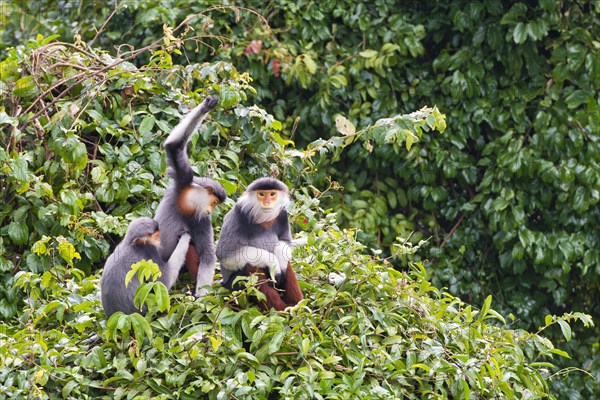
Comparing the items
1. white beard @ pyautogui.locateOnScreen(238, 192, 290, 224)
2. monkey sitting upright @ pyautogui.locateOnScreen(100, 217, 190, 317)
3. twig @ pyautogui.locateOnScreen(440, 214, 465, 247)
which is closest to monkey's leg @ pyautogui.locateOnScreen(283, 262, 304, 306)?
white beard @ pyautogui.locateOnScreen(238, 192, 290, 224)

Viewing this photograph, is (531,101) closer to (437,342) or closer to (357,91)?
(357,91)

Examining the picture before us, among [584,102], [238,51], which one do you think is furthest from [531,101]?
[238,51]

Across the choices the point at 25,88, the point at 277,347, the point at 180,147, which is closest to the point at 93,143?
the point at 25,88

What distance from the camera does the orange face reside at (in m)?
3.74

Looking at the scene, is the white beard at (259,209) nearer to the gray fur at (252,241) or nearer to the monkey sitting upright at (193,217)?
the gray fur at (252,241)

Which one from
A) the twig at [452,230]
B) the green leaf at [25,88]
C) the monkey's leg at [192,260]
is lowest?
the twig at [452,230]

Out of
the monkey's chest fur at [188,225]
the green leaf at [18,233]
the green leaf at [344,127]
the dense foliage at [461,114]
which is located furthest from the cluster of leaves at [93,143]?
the dense foliage at [461,114]

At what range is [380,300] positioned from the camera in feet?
13.5

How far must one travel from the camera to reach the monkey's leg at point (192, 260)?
4.01m

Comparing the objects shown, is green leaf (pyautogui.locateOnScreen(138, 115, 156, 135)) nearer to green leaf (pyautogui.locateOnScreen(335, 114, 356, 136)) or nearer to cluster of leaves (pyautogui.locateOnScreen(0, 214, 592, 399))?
green leaf (pyautogui.locateOnScreen(335, 114, 356, 136))

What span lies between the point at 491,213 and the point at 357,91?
1227mm

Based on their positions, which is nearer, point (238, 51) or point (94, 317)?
point (94, 317)

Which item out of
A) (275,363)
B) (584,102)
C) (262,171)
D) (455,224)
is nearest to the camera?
(275,363)

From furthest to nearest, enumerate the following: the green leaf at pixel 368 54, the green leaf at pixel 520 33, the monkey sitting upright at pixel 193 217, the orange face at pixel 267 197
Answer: the green leaf at pixel 368 54
the green leaf at pixel 520 33
the monkey sitting upright at pixel 193 217
the orange face at pixel 267 197
